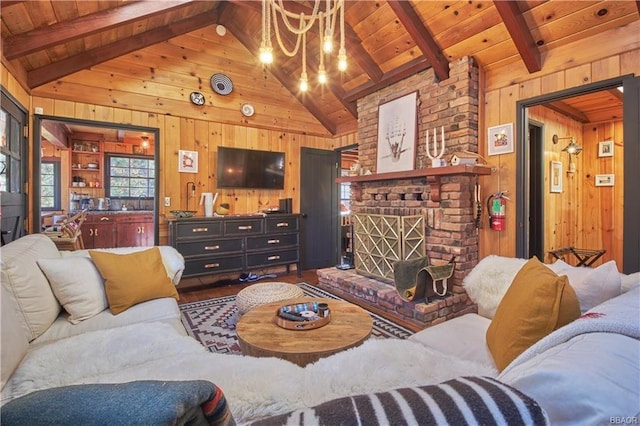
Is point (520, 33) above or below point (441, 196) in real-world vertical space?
above

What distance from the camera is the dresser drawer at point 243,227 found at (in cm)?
414

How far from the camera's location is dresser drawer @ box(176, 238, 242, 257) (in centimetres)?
386

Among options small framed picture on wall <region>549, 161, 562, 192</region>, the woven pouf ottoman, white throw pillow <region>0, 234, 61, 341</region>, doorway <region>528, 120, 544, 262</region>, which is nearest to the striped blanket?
white throw pillow <region>0, 234, 61, 341</region>

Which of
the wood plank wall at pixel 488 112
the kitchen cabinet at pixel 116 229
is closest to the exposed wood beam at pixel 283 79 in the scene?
the wood plank wall at pixel 488 112

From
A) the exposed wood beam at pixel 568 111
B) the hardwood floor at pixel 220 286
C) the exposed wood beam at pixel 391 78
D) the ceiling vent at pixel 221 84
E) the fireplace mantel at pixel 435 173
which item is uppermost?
the ceiling vent at pixel 221 84

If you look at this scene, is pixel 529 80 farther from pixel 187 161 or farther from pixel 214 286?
pixel 214 286

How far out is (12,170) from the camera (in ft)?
9.61

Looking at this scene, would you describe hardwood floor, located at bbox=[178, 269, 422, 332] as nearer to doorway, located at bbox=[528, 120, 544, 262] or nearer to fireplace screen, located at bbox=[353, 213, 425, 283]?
fireplace screen, located at bbox=[353, 213, 425, 283]

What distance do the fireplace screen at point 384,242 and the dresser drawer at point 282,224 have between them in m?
0.97

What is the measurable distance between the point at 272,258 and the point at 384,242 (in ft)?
5.45

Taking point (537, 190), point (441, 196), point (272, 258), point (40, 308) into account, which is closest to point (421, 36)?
point (441, 196)

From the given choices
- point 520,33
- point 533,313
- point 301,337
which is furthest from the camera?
point 520,33

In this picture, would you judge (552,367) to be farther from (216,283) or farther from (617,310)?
(216,283)

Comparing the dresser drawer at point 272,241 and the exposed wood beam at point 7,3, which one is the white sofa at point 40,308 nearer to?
the exposed wood beam at point 7,3
